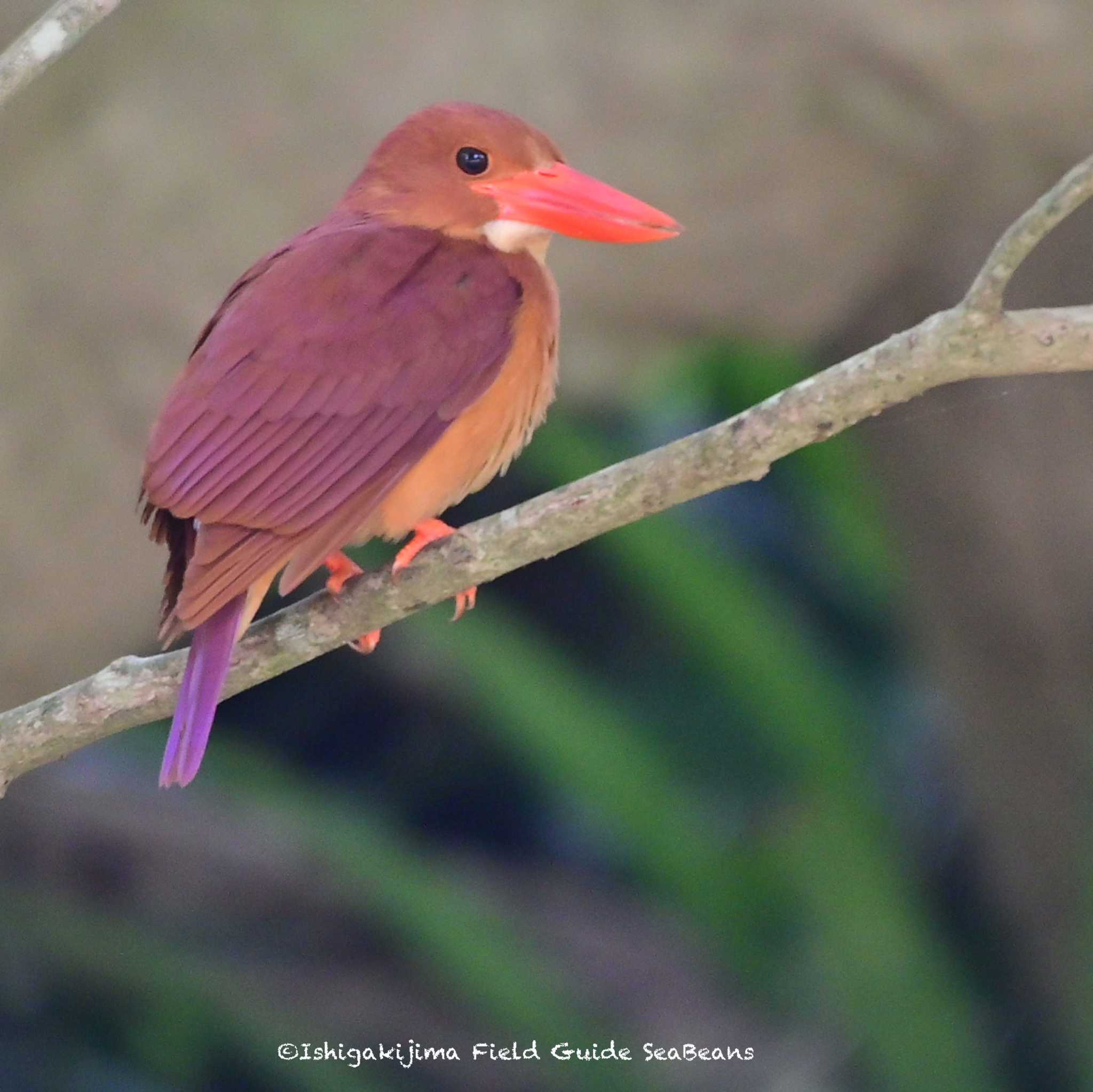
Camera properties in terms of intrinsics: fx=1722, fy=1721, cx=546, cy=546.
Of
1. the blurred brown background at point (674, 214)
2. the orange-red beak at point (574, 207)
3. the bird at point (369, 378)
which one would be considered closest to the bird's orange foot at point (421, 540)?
the bird at point (369, 378)

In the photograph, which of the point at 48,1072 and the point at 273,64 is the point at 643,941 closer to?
the point at 48,1072

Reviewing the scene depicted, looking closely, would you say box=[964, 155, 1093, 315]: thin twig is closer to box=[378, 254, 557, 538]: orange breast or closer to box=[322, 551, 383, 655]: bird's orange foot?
box=[378, 254, 557, 538]: orange breast

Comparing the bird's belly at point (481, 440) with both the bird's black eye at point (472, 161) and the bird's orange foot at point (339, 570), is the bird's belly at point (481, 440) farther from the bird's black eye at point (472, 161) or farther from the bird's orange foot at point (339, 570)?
the bird's black eye at point (472, 161)

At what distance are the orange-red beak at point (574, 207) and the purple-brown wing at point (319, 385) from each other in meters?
0.08

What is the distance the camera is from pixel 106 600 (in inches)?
124

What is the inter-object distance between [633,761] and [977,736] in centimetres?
78

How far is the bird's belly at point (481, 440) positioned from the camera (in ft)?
5.55

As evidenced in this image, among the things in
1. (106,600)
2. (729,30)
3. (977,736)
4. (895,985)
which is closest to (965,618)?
(977,736)

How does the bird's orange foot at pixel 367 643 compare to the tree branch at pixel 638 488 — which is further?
the bird's orange foot at pixel 367 643

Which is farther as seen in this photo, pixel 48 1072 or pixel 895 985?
pixel 48 1072

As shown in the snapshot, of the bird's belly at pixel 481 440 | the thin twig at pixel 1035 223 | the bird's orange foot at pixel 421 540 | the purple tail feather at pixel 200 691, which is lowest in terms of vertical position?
the purple tail feather at pixel 200 691

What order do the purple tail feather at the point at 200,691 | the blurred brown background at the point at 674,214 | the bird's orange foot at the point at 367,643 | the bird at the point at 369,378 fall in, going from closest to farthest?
the purple tail feather at the point at 200,691 < the bird at the point at 369,378 < the bird's orange foot at the point at 367,643 < the blurred brown background at the point at 674,214

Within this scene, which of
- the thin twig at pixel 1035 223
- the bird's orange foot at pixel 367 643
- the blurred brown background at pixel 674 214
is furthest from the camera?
the blurred brown background at pixel 674 214

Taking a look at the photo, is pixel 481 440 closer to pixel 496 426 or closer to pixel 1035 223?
pixel 496 426
